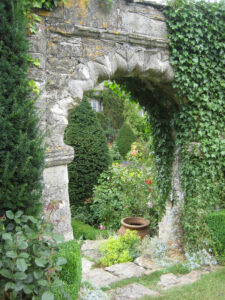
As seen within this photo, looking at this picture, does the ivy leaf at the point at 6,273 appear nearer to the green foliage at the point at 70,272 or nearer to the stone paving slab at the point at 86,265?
the green foliage at the point at 70,272

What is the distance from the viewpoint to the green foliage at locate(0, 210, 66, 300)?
1930 millimetres

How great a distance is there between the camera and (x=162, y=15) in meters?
3.80

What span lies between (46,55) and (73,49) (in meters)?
0.33

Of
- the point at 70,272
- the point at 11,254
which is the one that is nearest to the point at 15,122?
the point at 11,254

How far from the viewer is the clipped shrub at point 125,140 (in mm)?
13665

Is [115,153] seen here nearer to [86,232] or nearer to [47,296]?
[86,232]

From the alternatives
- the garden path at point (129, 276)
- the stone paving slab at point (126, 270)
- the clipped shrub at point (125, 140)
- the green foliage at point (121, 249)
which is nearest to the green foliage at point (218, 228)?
the garden path at point (129, 276)

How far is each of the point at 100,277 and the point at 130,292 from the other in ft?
1.87

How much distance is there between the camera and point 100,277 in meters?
3.77

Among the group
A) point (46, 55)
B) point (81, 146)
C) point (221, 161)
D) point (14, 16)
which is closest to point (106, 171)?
point (81, 146)

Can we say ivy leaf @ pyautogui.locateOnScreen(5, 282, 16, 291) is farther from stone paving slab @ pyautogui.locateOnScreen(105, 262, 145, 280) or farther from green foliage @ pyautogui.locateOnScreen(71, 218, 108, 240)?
green foliage @ pyautogui.locateOnScreen(71, 218, 108, 240)

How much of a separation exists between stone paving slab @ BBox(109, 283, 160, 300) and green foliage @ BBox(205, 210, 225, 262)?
1.18 metres

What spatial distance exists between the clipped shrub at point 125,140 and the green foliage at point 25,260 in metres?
11.4

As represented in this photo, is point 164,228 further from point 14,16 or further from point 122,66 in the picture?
point 14,16
